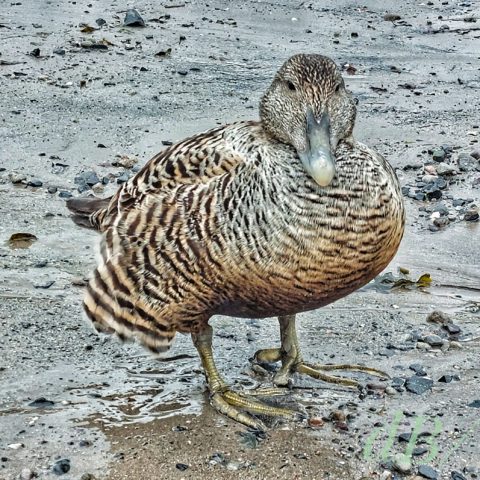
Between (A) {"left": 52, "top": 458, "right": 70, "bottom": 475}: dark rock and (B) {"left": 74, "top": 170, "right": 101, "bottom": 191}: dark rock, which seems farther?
(B) {"left": 74, "top": 170, "right": 101, "bottom": 191}: dark rock

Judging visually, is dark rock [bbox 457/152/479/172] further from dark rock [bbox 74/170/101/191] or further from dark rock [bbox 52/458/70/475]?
dark rock [bbox 52/458/70/475]

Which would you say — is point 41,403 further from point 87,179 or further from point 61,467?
point 87,179

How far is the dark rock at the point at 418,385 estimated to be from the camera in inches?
224

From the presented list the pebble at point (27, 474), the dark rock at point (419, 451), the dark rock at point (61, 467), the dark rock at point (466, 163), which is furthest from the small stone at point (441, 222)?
the pebble at point (27, 474)

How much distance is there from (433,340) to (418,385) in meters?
0.52

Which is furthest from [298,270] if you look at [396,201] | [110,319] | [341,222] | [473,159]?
[473,159]

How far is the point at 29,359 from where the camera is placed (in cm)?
593

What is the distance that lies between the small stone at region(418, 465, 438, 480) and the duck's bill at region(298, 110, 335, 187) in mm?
1325

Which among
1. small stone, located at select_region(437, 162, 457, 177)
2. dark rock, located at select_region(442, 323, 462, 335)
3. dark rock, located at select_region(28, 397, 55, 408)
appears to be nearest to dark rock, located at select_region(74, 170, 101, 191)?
small stone, located at select_region(437, 162, 457, 177)

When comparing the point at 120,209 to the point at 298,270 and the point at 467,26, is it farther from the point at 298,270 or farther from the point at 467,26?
the point at 467,26

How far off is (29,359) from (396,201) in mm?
2120

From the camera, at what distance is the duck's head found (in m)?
5.01

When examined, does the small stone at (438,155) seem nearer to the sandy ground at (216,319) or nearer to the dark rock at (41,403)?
the sandy ground at (216,319)

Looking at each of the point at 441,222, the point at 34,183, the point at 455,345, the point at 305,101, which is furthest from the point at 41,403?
the point at 441,222
